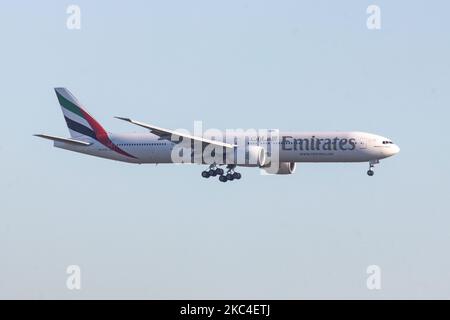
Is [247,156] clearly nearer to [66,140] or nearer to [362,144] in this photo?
[362,144]

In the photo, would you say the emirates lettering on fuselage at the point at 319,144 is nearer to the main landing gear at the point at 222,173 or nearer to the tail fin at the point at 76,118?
the main landing gear at the point at 222,173

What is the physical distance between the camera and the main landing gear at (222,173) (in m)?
98.3

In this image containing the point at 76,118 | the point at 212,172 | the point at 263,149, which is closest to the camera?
the point at 263,149

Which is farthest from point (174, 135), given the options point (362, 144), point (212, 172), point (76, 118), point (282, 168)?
point (76, 118)

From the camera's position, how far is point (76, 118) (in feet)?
356

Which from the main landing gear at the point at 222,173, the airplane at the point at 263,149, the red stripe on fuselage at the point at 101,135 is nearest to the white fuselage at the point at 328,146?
the airplane at the point at 263,149

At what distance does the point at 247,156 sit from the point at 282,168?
26.7ft

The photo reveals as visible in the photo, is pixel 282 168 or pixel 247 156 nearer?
pixel 247 156

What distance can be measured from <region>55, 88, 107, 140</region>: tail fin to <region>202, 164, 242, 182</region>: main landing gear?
1261 centimetres

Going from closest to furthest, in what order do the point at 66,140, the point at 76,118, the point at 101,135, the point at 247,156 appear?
the point at 247,156
the point at 66,140
the point at 101,135
the point at 76,118

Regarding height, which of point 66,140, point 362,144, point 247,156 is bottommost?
point 247,156

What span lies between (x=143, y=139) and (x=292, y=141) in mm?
14773

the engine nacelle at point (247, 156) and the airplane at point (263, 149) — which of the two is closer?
the engine nacelle at point (247, 156)

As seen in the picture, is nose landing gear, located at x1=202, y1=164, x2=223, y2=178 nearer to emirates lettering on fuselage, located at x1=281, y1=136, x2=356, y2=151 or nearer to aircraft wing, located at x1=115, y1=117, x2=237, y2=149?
aircraft wing, located at x1=115, y1=117, x2=237, y2=149
